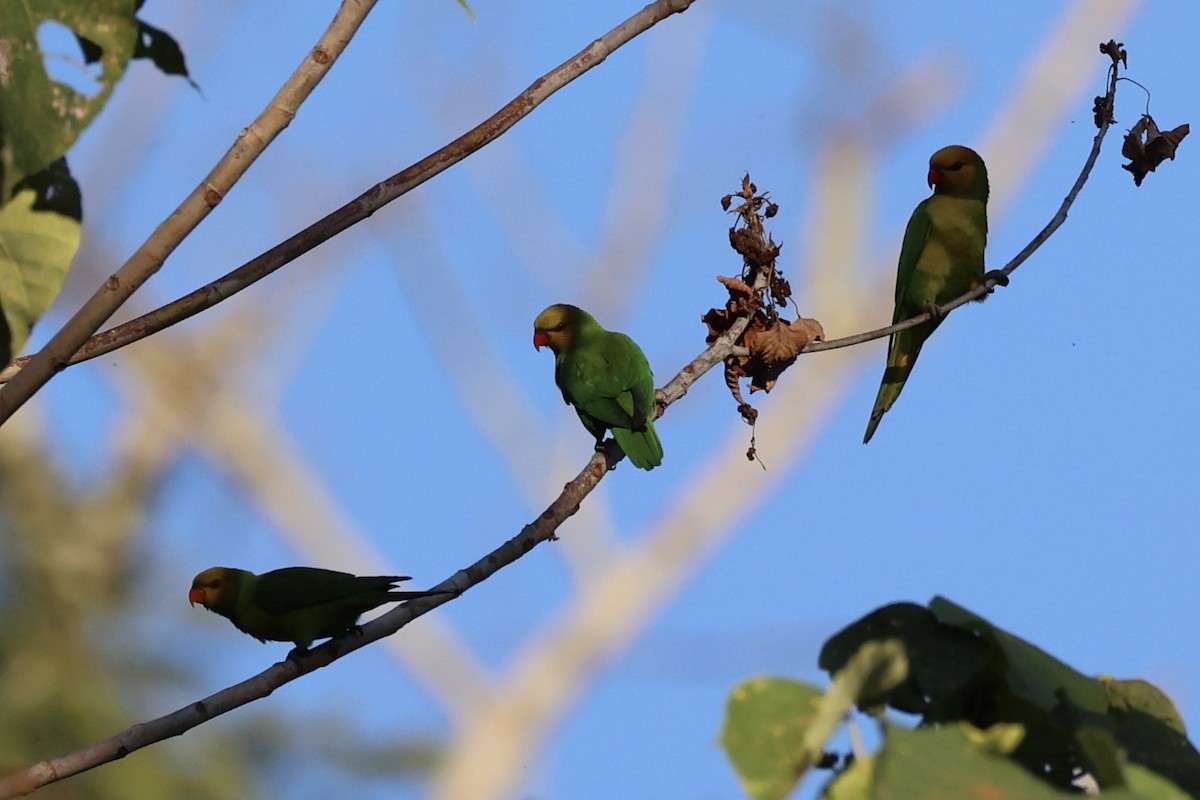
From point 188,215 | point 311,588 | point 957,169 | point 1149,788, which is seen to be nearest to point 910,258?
point 957,169

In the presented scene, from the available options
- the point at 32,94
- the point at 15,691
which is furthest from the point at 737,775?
the point at 15,691

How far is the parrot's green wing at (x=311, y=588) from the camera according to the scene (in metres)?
4.76

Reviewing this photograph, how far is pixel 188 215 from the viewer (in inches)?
103

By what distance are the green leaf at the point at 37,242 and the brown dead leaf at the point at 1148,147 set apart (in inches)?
135

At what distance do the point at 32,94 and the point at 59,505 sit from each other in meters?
15.3

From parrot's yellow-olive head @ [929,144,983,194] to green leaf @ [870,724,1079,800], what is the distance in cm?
517

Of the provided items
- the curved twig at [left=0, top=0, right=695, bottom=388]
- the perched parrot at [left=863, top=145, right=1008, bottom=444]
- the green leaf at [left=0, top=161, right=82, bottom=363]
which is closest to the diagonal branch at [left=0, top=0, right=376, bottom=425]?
the green leaf at [left=0, top=161, right=82, bottom=363]

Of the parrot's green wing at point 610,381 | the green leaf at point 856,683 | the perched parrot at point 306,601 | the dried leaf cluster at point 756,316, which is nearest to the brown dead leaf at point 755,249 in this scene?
the dried leaf cluster at point 756,316

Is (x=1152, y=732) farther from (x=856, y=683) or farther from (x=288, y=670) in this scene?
(x=288, y=670)

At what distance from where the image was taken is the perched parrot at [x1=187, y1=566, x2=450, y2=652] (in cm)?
478

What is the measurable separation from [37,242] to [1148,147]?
140 inches

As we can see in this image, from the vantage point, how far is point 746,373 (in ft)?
14.4

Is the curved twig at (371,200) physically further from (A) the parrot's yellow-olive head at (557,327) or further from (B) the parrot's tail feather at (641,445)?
(A) the parrot's yellow-olive head at (557,327)

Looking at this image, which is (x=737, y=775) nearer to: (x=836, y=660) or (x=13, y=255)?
(x=836, y=660)
